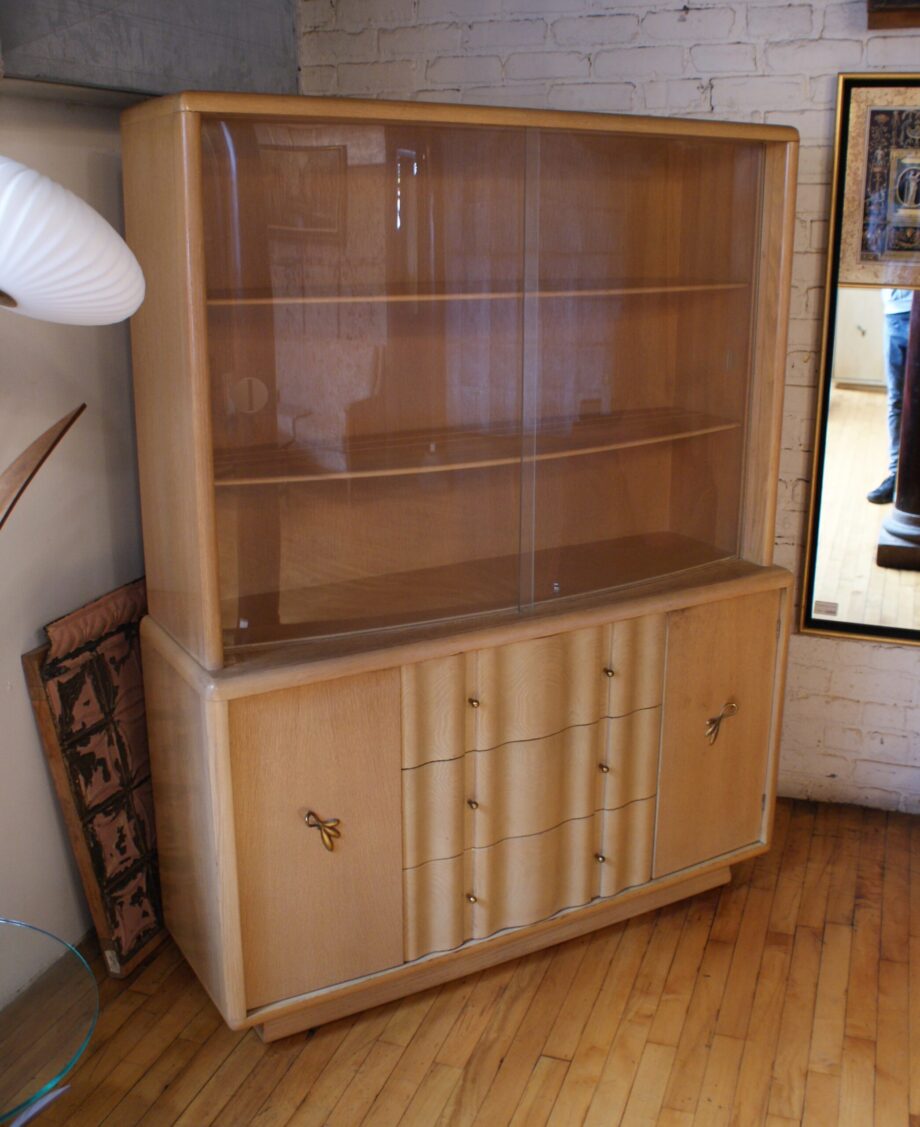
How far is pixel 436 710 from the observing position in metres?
2.22

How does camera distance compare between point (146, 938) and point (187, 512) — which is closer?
point (187, 512)

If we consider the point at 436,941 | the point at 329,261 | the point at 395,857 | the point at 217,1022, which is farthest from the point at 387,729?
the point at 329,261

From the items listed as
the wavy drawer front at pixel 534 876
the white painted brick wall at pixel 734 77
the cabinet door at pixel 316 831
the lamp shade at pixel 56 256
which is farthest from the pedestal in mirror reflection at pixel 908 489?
the lamp shade at pixel 56 256

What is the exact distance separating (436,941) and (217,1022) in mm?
449

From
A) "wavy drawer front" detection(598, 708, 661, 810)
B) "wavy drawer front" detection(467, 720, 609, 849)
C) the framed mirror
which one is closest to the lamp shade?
"wavy drawer front" detection(467, 720, 609, 849)

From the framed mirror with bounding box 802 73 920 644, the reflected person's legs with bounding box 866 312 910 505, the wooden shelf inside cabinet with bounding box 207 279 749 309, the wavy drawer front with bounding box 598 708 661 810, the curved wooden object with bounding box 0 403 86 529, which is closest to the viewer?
the curved wooden object with bounding box 0 403 86 529

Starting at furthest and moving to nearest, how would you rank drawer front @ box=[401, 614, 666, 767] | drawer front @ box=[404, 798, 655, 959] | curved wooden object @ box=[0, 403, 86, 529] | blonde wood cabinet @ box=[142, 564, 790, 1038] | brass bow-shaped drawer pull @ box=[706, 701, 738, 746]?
1. brass bow-shaped drawer pull @ box=[706, 701, 738, 746]
2. drawer front @ box=[404, 798, 655, 959]
3. drawer front @ box=[401, 614, 666, 767]
4. blonde wood cabinet @ box=[142, 564, 790, 1038]
5. curved wooden object @ box=[0, 403, 86, 529]

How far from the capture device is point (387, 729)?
2180mm

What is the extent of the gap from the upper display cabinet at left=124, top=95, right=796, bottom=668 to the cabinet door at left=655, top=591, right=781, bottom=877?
155 mm

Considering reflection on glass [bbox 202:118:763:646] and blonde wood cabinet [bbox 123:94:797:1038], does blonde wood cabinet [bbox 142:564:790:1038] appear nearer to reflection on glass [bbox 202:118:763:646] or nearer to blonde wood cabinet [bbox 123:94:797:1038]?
blonde wood cabinet [bbox 123:94:797:1038]

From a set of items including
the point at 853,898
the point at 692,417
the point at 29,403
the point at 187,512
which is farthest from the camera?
the point at 853,898

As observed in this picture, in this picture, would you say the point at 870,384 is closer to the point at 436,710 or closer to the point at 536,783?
the point at 536,783

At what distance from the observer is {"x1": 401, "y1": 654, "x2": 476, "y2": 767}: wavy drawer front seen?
2191mm

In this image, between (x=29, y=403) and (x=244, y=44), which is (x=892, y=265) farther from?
(x=29, y=403)
